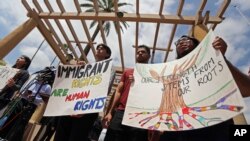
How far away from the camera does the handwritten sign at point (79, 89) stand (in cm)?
323

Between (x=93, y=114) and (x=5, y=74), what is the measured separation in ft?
5.54

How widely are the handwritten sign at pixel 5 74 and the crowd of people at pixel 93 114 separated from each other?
0.20ft

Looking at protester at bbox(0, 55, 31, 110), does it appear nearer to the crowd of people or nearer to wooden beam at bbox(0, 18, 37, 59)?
the crowd of people

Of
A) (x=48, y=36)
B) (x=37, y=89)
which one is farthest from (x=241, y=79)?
(x=48, y=36)

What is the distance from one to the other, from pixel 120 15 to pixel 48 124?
2.53 m

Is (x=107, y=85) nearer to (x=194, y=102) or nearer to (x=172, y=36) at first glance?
(x=194, y=102)

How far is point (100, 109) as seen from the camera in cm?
305

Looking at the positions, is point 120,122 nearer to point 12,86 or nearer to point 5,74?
point 12,86

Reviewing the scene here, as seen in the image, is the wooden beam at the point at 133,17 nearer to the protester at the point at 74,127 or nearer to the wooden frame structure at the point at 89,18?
the wooden frame structure at the point at 89,18

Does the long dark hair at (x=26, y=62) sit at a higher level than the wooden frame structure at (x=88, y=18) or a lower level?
lower

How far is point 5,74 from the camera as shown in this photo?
411cm

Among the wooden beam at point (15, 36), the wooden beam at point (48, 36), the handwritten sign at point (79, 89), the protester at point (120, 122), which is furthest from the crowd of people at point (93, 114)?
the wooden beam at point (48, 36)

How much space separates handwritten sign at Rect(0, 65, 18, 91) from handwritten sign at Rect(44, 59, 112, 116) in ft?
2.53

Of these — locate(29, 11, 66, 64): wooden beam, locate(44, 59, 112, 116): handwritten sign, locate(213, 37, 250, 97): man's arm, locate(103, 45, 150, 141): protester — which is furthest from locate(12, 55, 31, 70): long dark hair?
locate(213, 37, 250, 97): man's arm
